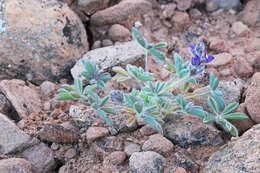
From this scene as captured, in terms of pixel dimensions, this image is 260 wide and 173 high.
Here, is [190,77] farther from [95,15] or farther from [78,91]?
[95,15]

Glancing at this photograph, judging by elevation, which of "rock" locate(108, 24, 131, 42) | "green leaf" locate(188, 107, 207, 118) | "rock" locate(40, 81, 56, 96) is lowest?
"rock" locate(40, 81, 56, 96)

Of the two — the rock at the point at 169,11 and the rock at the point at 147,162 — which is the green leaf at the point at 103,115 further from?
the rock at the point at 169,11

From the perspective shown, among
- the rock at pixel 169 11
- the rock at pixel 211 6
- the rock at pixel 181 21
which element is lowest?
the rock at pixel 181 21

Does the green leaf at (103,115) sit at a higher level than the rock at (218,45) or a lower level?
lower

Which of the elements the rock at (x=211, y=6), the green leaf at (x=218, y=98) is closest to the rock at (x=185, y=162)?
the green leaf at (x=218, y=98)

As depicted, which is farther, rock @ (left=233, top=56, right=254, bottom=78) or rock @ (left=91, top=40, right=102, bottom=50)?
rock @ (left=91, top=40, right=102, bottom=50)

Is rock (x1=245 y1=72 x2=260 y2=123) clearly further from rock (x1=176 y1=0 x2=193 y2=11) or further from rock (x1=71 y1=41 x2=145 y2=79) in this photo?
rock (x1=176 y1=0 x2=193 y2=11)

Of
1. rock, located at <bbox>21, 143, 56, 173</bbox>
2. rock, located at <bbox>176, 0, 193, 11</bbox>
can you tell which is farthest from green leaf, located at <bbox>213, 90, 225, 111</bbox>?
rock, located at <bbox>176, 0, 193, 11</bbox>

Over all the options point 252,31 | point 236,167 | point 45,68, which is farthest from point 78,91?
point 252,31
